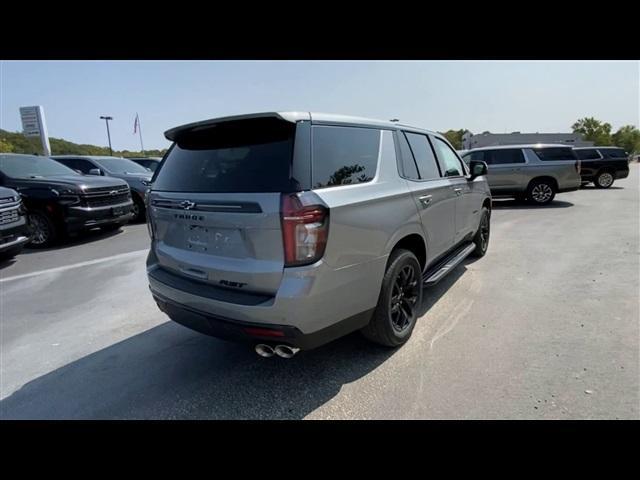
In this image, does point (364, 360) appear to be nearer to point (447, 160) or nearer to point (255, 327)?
point (255, 327)

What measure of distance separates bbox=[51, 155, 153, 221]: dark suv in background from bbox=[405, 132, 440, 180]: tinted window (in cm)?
839

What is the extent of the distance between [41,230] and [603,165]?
21028mm

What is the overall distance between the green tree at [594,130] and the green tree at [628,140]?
9.03 ft

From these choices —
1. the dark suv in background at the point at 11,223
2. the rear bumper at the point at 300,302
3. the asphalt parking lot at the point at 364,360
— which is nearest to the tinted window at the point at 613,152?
the asphalt parking lot at the point at 364,360

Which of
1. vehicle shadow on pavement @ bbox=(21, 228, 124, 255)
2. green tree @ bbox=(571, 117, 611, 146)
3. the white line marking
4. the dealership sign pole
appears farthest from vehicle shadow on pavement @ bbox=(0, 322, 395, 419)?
green tree @ bbox=(571, 117, 611, 146)

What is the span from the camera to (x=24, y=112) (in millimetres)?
30000

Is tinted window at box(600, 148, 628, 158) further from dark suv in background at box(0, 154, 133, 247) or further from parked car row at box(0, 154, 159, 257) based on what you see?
dark suv in background at box(0, 154, 133, 247)

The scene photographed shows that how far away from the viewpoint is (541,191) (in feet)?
38.3

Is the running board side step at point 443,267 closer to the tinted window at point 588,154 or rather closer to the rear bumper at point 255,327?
the rear bumper at point 255,327

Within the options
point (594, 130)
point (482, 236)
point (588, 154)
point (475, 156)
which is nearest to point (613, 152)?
point (588, 154)

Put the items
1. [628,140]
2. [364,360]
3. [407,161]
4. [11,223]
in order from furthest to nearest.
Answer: [628,140], [11,223], [407,161], [364,360]
